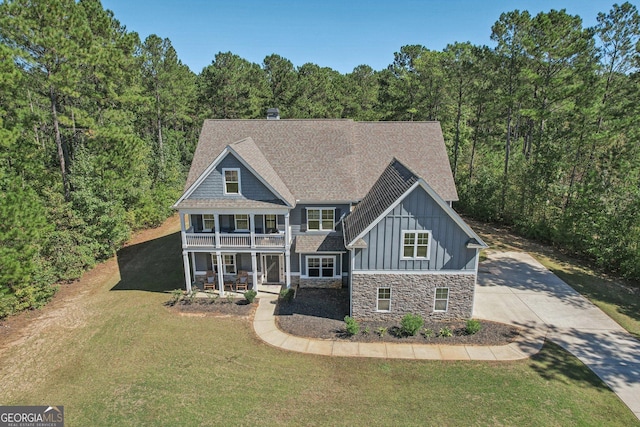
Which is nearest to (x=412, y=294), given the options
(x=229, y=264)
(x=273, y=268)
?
(x=273, y=268)

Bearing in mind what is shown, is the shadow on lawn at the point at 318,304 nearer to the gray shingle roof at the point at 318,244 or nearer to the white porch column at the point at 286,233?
the gray shingle roof at the point at 318,244

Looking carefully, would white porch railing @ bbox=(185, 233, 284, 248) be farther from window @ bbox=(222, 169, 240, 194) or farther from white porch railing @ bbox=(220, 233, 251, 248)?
window @ bbox=(222, 169, 240, 194)

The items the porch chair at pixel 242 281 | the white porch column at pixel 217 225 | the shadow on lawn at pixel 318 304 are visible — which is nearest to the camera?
the shadow on lawn at pixel 318 304

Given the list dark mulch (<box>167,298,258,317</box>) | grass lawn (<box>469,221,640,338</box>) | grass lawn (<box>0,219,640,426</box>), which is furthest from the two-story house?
grass lawn (<box>469,221,640,338</box>)

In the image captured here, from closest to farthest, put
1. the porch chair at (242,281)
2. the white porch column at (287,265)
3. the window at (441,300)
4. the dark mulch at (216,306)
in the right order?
1. the window at (441,300)
2. the dark mulch at (216,306)
3. the white porch column at (287,265)
4. the porch chair at (242,281)

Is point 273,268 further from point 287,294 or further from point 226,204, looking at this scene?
point 226,204

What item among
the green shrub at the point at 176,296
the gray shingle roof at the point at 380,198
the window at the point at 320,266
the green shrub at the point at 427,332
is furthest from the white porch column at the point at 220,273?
the green shrub at the point at 427,332

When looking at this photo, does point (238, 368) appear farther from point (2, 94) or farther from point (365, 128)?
point (2, 94)
